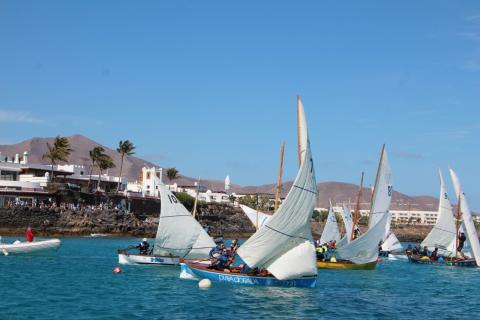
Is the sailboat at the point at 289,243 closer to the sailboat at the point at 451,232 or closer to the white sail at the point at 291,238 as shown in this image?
the white sail at the point at 291,238

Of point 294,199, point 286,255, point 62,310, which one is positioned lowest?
point 62,310

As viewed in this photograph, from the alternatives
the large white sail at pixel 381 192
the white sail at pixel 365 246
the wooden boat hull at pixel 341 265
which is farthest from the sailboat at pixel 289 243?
the large white sail at pixel 381 192

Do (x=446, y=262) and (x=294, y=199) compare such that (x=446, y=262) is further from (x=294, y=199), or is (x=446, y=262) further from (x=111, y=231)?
(x=111, y=231)

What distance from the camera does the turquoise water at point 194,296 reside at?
30734 millimetres

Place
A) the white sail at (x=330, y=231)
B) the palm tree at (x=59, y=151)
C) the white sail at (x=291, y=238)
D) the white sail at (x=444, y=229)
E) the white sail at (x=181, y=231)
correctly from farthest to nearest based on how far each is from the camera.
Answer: the palm tree at (x=59, y=151)
the white sail at (x=330, y=231)
the white sail at (x=444, y=229)
the white sail at (x=181, y=231)
the white sail at (x=291, y=238)

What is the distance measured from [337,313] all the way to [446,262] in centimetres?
4046

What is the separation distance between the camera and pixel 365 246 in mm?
54781

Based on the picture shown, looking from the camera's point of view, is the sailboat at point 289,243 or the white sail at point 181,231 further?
the white sail at point 181,231

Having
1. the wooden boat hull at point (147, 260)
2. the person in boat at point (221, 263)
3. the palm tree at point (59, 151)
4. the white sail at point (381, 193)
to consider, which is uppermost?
the palm tree at point (59, 151)

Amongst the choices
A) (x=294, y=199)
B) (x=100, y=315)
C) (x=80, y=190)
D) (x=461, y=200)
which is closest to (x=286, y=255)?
(x=294, y=199)

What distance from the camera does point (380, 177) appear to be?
5712 centimetres

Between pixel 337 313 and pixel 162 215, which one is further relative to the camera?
pixel 162 215

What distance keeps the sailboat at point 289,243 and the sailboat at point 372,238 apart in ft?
51.1

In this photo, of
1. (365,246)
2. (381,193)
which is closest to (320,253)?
(365,246)
